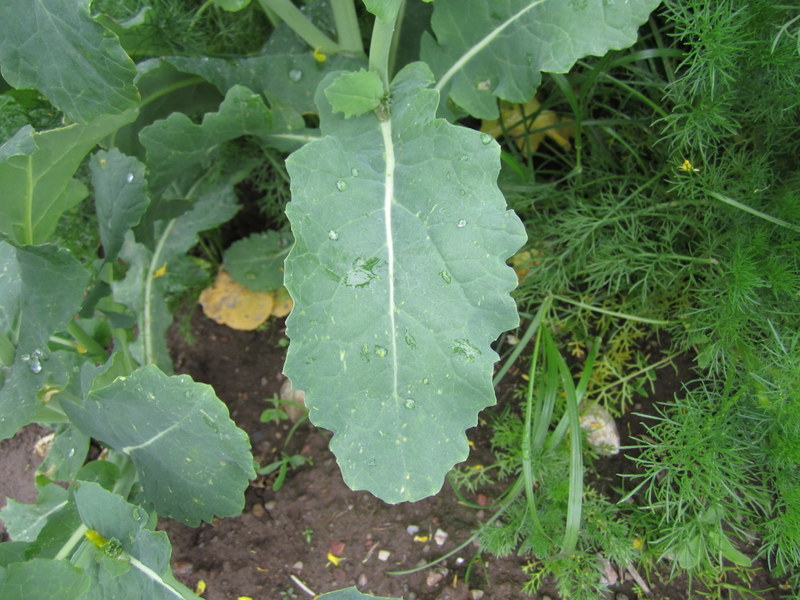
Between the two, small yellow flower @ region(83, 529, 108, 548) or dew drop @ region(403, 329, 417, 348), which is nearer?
dew drop @ region(403, 329, 417, 348)

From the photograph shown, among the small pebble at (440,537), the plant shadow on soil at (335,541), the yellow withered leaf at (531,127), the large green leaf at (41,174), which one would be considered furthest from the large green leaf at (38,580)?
the yellow withered leaf at (531,127)

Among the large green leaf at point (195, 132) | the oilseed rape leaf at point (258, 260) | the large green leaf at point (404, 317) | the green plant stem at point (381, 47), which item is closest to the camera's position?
the large green leaf at point (404, 317)

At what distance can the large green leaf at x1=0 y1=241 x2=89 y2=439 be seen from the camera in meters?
1.61

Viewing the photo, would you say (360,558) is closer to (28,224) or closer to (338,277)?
(338,277)

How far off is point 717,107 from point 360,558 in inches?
64.6

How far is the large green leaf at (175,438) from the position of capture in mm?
1494

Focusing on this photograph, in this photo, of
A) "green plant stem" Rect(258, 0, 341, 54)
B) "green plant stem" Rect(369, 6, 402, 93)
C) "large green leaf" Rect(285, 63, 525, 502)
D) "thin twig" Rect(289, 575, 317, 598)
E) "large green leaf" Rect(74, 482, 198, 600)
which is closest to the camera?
"large green leaf" Rect(285, 63, 525, 502)

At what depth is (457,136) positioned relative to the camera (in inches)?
57.1

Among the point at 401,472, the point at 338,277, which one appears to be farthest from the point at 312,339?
the point at 401,472

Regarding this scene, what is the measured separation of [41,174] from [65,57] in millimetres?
314

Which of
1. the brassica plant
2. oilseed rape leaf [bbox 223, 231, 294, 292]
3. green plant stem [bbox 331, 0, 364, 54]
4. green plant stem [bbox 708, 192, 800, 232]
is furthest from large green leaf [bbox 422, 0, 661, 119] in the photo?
oilseed rape leaf [bbox 223, 231, 294, 292]

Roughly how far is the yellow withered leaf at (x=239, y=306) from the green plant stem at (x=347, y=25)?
910 millimetres

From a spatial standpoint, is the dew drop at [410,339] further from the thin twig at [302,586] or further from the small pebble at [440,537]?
the thin twig at [302,586]

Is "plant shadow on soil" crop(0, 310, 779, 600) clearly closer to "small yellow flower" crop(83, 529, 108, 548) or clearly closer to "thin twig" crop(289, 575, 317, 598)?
"thin twig" crop(289, 575, 317, 598)
